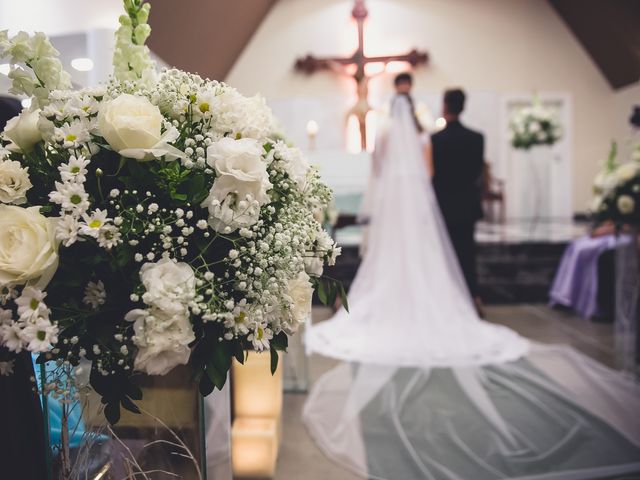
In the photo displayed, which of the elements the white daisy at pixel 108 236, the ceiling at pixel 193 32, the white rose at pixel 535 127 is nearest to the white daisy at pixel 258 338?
the white daisy at pixel 108 236

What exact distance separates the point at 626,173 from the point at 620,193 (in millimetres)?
138

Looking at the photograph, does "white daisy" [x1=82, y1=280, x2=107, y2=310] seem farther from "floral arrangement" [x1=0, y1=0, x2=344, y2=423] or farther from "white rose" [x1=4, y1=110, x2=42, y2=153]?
"white rose" [x1=4, y1=110, x2=42, y2=153]

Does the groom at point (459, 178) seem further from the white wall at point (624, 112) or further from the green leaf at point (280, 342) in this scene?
the white wall at point (624, 112)

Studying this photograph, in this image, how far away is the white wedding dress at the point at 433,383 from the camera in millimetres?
2396

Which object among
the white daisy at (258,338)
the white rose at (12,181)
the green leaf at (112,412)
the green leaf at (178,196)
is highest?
the white rose at (12,181)

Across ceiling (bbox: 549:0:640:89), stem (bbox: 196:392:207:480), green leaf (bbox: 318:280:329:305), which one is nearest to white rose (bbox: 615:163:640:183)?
green leaf (bbox: 318:280:329:305)

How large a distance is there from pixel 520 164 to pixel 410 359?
8329 mm

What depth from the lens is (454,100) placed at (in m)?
4.55

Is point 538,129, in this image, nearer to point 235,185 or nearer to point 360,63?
point 360,63

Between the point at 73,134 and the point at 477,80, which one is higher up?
the point at 477,80

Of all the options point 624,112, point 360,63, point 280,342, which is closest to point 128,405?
point 280,342

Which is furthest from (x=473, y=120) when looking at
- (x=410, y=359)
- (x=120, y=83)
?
(x=120, y=83)

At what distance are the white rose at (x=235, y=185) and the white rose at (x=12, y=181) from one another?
24 centimetres

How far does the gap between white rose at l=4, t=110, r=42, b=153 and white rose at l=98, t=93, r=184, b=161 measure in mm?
118
